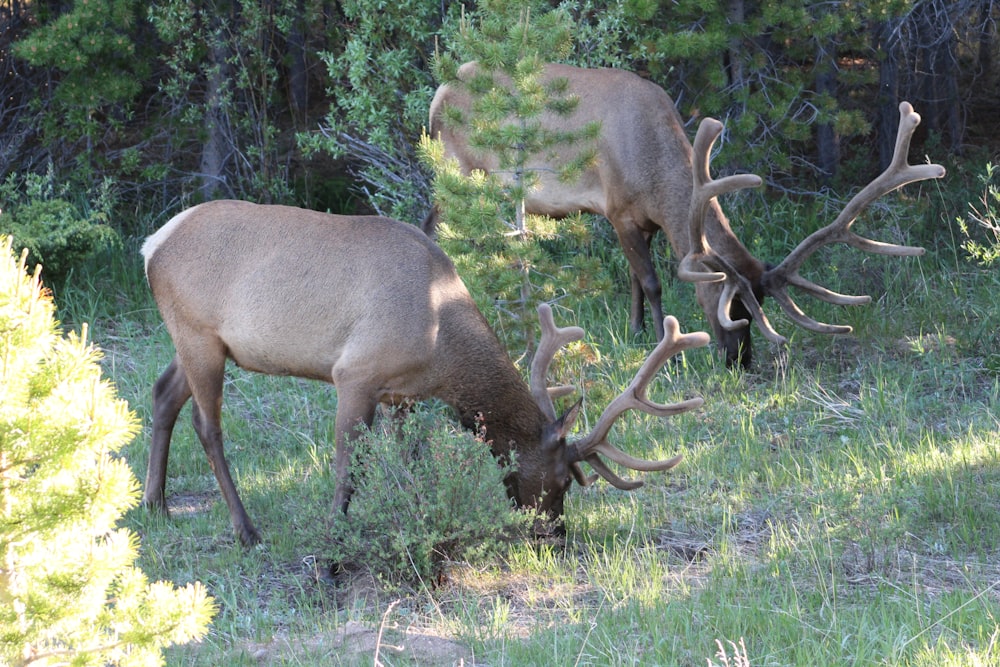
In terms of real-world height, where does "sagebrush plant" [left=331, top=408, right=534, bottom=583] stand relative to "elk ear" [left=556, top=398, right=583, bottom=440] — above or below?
below

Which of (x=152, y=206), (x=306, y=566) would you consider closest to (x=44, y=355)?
(x=306, y=566)

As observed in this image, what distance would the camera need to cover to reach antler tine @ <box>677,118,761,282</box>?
6.40 meters

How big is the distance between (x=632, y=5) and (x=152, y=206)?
4.94 metres

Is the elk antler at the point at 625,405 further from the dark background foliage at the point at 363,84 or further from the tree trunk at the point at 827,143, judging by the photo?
the tree trunk at the point at 827,143

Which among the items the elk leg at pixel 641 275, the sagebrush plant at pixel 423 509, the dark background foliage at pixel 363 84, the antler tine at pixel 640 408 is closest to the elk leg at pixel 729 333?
the elk leg at pixel 641 275

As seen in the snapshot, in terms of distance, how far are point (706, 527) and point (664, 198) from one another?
2.98 metres

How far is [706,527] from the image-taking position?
18.6 ft

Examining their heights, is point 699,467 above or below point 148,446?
above

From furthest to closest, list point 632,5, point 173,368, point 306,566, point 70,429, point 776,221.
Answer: point 776,221, point 632,5, point 173,368, point 306,566, point 70,429

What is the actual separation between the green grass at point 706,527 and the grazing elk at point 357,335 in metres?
0.41

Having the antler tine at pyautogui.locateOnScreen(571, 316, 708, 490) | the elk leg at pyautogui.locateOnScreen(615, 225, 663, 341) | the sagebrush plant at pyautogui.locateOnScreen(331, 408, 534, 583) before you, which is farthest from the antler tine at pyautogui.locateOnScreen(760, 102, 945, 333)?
the sagebrush plant at pyautogui.locateOnScreen(331, 408, 534, 583)

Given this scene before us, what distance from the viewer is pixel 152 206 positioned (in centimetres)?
1120

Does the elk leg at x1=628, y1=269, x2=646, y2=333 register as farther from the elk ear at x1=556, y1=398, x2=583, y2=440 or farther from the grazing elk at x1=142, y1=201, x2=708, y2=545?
the elk ear at x1=556, y1=398, x2=583, y2=440

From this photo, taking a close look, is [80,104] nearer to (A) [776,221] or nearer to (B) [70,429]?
(A) [776,221]
